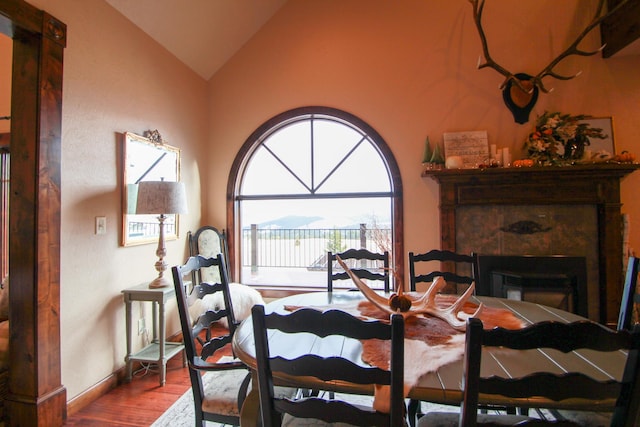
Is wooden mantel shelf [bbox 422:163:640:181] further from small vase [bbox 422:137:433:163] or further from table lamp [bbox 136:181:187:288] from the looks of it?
table lamp [bbox 136:181:187:288]

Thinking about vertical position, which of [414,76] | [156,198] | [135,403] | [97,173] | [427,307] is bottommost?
[135,403]

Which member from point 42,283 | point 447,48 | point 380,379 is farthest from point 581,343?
point 447,48

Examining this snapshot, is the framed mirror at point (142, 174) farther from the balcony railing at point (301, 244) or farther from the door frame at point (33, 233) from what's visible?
the balcony railing at point (301, 244)

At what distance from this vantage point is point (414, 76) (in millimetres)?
3305

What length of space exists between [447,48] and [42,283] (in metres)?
3.96

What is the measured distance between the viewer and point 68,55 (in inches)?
81.2

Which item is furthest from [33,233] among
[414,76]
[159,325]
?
[414,76]

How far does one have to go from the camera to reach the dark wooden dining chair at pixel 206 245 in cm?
339

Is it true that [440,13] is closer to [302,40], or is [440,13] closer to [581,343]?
[302,40]

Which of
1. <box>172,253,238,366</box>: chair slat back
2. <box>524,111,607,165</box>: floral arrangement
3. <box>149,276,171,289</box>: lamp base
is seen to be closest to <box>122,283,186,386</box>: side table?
<box>149,276,171,289</box>: lamp base

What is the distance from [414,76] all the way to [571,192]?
187cm

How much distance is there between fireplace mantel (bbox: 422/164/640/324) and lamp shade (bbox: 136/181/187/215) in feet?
7.60

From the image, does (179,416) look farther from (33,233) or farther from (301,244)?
(301,244)

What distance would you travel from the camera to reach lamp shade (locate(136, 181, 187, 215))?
2.37 meters
